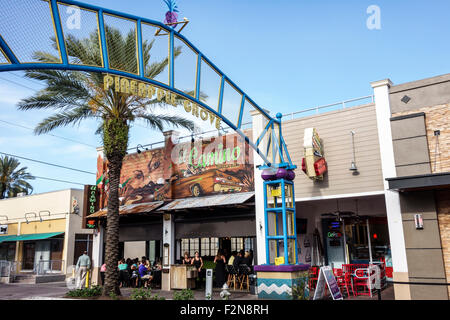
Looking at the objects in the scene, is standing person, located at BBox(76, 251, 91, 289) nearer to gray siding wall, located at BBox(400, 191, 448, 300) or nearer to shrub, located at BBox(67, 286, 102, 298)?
shrub, located at BBox(67, 286, 102, 298)

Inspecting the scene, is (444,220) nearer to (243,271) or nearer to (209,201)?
(243,271)

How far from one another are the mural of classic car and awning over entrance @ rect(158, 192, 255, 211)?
1.00 ft

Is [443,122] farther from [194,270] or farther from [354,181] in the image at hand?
[194,270]

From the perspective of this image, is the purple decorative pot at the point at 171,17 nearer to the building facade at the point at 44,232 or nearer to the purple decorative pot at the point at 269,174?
the purple decorative pot at the point at 269,174

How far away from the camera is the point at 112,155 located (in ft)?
49.5

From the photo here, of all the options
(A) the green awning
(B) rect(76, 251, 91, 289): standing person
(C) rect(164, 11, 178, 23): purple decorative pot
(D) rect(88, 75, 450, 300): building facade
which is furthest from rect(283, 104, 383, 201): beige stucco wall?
(A) the green awning

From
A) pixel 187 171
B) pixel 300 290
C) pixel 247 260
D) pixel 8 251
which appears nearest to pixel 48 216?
pixel 8 251

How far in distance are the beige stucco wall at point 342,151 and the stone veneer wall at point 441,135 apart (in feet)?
6.06

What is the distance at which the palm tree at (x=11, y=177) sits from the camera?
38188mm

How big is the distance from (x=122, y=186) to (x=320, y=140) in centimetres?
1160

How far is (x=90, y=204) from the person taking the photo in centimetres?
2191

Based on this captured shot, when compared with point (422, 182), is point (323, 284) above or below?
below

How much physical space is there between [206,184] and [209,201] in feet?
4.02
